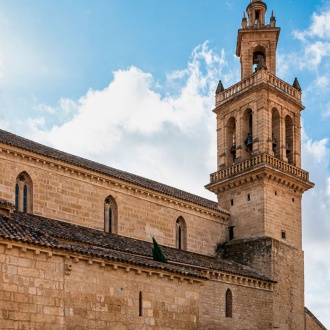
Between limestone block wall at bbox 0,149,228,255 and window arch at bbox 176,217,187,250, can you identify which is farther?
window arch at bbox 176,217,187,250

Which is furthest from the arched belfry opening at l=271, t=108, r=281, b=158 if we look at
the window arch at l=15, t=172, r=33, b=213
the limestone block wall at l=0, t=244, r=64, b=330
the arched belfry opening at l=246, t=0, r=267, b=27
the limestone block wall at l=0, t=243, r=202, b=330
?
the limestone block wall at l=0, t=244, r=64, b=330

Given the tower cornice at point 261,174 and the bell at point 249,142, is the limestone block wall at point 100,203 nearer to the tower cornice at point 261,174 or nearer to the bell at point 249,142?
the tower cornice at point 261,174

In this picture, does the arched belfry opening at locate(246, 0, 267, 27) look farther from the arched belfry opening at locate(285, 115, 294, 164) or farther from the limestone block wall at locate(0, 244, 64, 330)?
the limestone block wall at locate(0, 244, 64, 330)

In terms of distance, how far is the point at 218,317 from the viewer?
94.9 feet

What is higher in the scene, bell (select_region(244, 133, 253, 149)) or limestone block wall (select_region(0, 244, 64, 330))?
bell (select_region(244, 133, 253, 149))

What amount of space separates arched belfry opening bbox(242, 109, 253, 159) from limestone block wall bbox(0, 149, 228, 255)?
440 cm

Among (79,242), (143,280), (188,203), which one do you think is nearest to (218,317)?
(188,203)

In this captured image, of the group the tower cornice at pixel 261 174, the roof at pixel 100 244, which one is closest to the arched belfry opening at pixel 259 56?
the tower cornice at pixel 261 174

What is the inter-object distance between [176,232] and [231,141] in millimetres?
8224

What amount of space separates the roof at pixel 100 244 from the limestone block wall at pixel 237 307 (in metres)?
0.80

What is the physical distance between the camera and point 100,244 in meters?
24.1

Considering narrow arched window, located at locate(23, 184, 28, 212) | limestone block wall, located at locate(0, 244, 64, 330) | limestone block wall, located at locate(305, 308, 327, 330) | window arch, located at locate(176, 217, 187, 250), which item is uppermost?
narrow arched window, located at locate(23, 184, 28, 212)

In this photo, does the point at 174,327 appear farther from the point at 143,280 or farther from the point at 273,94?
the point at 273,94

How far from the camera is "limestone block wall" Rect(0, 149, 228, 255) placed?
87.9ft
